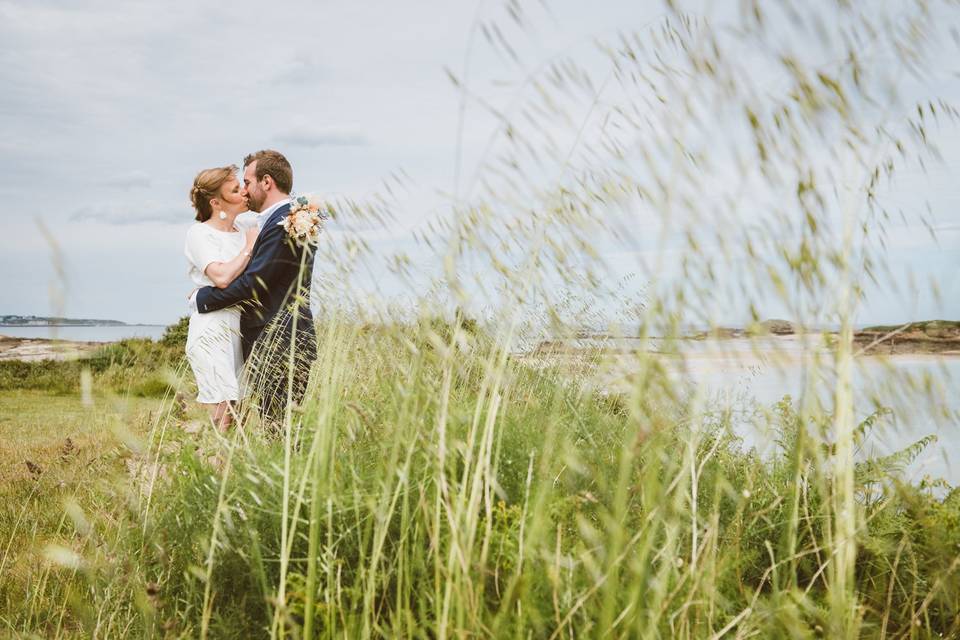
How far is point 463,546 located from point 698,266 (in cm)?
77

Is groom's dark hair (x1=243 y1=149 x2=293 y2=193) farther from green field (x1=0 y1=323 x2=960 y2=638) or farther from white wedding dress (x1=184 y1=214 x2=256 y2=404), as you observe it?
green field (x1=0 y1=323 x2=960 y2=638)

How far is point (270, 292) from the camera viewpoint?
4668 millimetres

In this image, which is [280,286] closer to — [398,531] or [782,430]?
[398,531]

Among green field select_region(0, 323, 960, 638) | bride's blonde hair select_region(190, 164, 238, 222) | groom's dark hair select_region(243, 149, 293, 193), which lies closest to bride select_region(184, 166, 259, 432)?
bride's blonde hair select_region(190, 164, 238, 222)

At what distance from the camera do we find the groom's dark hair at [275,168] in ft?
16.3

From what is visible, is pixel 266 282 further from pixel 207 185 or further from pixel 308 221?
pixel 308 221

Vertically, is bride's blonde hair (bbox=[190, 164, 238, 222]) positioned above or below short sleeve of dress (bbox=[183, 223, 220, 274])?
above

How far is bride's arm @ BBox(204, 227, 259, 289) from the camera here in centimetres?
463

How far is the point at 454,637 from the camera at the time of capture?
1.66 metres

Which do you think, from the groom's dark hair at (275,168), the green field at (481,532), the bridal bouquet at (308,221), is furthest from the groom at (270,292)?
the bridal bouquet at (308,221)

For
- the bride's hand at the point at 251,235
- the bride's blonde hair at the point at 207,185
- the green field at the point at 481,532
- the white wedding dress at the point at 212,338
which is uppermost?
the bride's blonde hair at the point at 207,185

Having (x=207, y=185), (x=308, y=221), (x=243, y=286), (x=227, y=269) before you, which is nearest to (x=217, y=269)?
(x=227, y=269)

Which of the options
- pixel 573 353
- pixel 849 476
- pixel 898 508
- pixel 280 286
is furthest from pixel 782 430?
pixel 280 286

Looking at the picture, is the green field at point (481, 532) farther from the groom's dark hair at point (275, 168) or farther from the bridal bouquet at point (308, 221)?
the groom's dark hair at point (275, 168)
